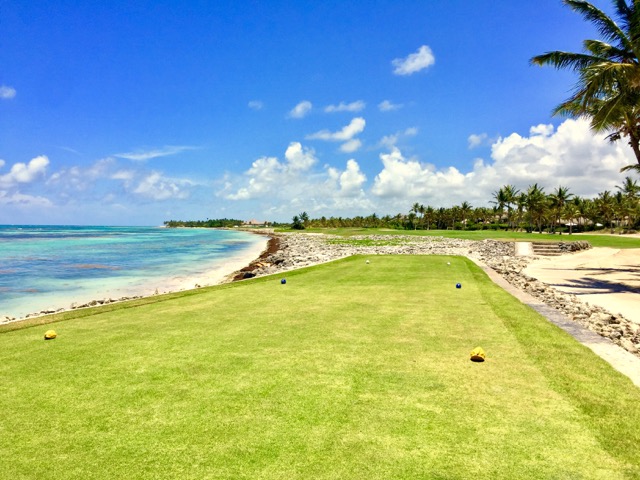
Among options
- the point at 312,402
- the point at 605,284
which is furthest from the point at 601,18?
the point at 312,402

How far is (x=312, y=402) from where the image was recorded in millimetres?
4441

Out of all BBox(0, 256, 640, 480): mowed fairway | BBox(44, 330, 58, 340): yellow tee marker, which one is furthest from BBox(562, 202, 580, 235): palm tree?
BBox(44, 330, 58, 340): yellow tee marker

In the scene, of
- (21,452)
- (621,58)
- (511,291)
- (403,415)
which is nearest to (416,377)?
(403,415)

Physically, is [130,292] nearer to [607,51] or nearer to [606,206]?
Answer: [607,51]

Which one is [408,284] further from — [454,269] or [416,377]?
[416,377]

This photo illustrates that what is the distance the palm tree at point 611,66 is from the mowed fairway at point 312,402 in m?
13.7

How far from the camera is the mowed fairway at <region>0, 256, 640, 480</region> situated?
337cm

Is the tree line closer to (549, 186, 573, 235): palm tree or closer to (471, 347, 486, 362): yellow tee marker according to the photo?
(549, 186, 573, 235): palm tree

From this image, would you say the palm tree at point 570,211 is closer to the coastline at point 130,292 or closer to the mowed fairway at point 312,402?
the coastline at point 130,292

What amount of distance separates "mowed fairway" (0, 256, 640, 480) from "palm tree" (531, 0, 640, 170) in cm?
1370

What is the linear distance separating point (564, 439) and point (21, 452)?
5227 millimetres

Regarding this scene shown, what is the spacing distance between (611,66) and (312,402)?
59.0 ft

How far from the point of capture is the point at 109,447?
361 centimetres

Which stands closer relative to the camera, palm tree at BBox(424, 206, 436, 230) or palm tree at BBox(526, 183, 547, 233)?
palm tree at BBox(526, 183, 547, 233)
